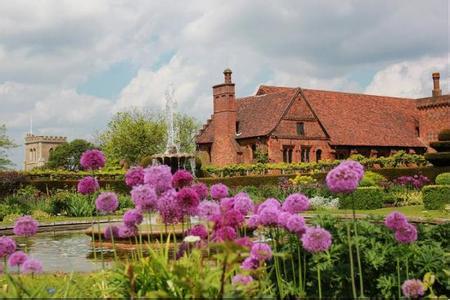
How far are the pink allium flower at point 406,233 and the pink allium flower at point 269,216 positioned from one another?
106cm

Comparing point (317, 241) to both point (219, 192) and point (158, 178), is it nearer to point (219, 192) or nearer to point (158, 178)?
point (219, 192)

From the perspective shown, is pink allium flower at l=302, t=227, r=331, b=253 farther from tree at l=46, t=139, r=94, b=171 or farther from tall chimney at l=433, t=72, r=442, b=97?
tree at l=46, t=139, r=94, b=171

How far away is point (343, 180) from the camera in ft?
15.1

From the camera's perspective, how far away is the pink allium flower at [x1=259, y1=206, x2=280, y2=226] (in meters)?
5.24

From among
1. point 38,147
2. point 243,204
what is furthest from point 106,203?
point 38,147

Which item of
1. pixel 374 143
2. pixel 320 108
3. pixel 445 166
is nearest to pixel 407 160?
pixel 445 166

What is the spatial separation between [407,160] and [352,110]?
10691mm

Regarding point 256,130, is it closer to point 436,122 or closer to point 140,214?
point 436,122

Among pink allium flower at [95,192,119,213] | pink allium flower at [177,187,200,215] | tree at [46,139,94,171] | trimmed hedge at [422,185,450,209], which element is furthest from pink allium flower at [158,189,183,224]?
tree at [46,139,94,171]

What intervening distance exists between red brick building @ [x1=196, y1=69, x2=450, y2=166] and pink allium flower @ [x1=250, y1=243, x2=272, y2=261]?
37.2 meters

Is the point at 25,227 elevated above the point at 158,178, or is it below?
below

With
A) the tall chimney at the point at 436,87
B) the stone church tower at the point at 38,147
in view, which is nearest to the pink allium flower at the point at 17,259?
the tall chimney at the point at 436,87

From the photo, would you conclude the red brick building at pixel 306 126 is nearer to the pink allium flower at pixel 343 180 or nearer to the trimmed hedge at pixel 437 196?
the trimmed hedge at pixel 437 196

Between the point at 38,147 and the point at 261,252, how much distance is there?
408ft
